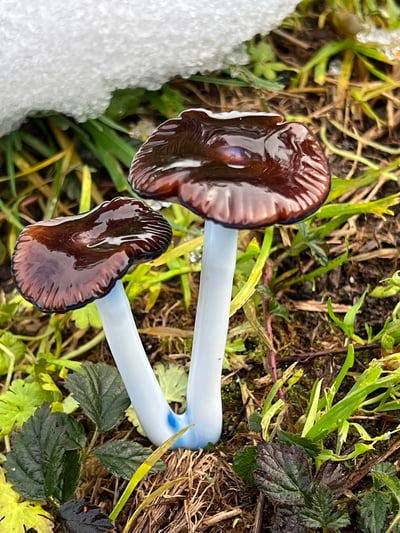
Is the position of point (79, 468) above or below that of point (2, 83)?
below

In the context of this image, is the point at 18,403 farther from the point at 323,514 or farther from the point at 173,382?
the point at 323,514

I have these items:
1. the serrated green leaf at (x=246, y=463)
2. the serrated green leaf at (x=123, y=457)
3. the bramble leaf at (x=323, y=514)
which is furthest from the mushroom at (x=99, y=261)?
the bramble leaf at (x=323, y=514)

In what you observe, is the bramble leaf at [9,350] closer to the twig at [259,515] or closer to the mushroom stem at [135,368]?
the mushroom stem at [135,368]

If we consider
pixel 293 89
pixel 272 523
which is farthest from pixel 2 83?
pixel 272 523

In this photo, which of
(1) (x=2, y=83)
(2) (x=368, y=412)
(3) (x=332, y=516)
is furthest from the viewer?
(1) (x=2, y=83)

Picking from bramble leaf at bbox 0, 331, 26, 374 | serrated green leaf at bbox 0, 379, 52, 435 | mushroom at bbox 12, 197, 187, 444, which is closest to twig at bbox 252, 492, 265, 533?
mushroom at bbox 12, 197, 187, 444

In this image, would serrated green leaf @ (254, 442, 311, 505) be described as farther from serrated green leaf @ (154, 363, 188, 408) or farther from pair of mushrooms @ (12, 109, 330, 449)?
serrated green leaf @ (154, 363, 188, 408)

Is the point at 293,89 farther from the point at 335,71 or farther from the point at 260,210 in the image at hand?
the point at 260,210
